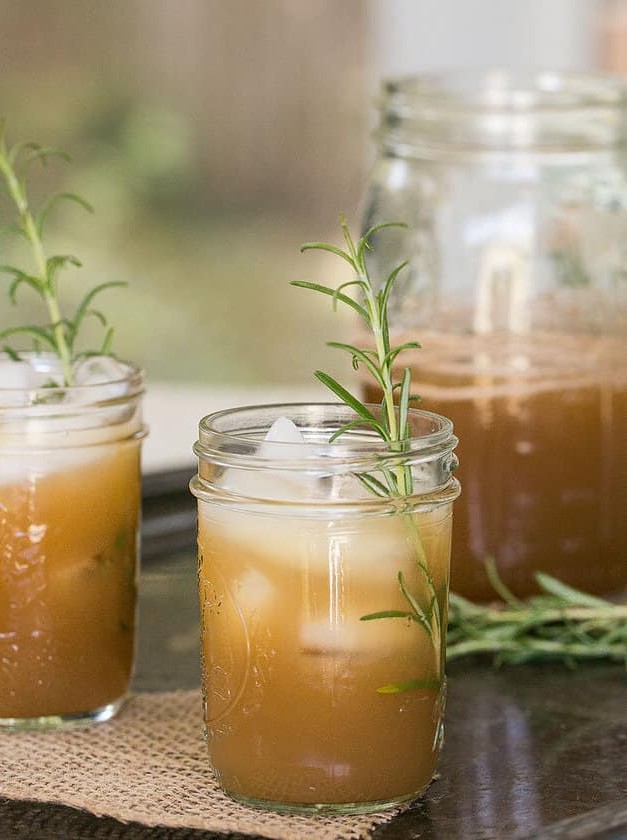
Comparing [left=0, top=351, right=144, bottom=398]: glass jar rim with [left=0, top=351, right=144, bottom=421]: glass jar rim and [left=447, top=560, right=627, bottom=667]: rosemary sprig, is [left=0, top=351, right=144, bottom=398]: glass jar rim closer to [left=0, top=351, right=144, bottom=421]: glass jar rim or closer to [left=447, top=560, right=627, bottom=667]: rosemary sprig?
[left=0, top=351, right=144, bottom=421]: glass jar rim

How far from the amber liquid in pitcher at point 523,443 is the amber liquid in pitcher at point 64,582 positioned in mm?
340

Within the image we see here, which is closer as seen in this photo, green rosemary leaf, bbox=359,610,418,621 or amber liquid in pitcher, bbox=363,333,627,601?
green rosemary leaf, bbox=359,610,418,621

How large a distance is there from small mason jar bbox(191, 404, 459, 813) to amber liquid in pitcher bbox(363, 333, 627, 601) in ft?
1.27

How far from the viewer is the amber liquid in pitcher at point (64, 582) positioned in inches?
36.6

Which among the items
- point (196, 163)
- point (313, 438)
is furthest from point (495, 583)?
point (196, 163)

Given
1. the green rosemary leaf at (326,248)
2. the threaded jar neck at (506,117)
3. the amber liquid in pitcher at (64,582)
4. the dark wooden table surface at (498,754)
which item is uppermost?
the threaded jar neck at (506,117)

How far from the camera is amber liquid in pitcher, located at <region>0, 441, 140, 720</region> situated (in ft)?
3.05

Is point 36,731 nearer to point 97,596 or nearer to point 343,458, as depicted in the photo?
point 97,596

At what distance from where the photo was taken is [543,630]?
3.79 feet

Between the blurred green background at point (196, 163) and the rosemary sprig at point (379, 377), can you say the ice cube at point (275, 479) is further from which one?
the blurred green background at point (196, 163)

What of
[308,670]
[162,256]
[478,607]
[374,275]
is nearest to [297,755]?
[308,670]

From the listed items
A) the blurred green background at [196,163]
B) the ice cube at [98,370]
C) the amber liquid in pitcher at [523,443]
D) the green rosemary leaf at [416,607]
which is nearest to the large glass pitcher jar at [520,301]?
the amber liquid in pitcher at [523,443]

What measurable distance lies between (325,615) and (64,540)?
0.23m

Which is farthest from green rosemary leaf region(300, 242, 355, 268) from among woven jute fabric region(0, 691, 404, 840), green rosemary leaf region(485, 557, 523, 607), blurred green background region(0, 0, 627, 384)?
blurred green background region(0, 0, 627, 384)
